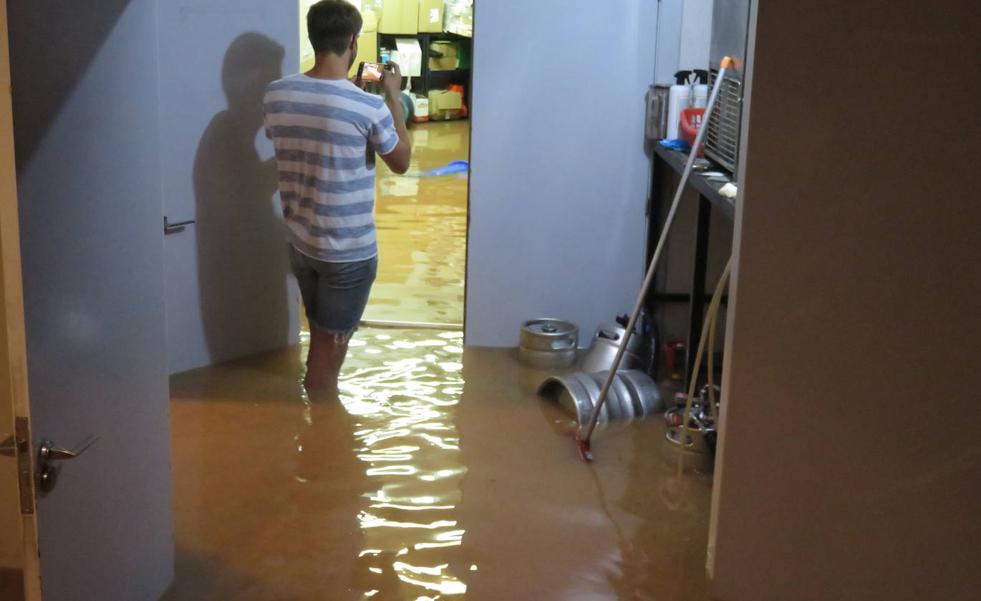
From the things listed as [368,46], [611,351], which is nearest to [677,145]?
[611,351]

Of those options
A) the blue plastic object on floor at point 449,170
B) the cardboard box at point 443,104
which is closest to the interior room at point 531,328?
the blue plastic object on floor at point 449,170

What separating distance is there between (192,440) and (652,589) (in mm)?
1636

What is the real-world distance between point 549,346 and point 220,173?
1.42 m

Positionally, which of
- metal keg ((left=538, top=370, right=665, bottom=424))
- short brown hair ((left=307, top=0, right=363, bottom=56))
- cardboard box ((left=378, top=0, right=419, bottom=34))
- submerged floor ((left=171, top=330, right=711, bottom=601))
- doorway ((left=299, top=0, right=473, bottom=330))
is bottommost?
submerged floor ((left=171, top=330, right=711, bottom=601))

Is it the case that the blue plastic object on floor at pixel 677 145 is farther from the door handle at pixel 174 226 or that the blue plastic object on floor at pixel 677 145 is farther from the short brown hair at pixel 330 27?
the door handle at pixel 174 226

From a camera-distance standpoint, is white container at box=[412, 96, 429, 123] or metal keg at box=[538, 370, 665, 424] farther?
white container at box=[412, 96, 429, 123]

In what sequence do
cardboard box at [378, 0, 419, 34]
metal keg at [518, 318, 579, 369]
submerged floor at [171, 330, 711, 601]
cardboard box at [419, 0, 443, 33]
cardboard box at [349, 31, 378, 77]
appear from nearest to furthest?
submerged floor at [171, 330, 711, 601] < metal keg at [518, 318, 579, 369] < cardboard box at [349, 31, 378, 77] < cardboard box at [378, 0, 419, 34] < cardboard box at [419, 0, 443, 33]

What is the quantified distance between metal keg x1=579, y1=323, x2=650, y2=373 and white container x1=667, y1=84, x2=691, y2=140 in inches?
30.5

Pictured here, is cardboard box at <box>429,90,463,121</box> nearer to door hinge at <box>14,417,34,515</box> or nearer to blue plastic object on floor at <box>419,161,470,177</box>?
blue plastic object on floor at <box>419,161,470,177</box>

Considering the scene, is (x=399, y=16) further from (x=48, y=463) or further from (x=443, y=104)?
(x=48, y=463)

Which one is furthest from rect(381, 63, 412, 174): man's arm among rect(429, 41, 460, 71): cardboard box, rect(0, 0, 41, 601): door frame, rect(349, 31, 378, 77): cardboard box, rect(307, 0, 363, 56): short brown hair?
rect(429, 41, 460, 71): cardboard box

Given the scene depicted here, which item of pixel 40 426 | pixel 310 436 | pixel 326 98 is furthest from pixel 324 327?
pixel 40 426

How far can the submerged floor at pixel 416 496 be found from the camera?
292cm

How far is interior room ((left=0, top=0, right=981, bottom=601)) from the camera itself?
192cm
